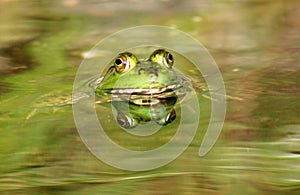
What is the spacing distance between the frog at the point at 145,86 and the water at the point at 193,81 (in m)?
0.14

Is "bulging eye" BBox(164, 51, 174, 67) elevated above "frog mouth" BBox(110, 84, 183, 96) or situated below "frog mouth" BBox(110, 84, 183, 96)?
above

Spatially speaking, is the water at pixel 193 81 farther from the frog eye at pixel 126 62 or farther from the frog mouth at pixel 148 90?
the frog eye at pixel 126 62

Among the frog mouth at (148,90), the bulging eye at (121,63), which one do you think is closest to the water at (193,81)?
the frog mouth at (148,90)

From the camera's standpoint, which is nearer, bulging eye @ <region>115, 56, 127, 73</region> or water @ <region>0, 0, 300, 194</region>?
water @ <region>0, 0, 300, 194</region>

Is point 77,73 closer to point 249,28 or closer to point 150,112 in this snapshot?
point 150,112

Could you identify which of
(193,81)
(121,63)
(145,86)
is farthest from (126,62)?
(193,81)

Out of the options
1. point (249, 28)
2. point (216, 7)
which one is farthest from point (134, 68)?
point (216, 7)

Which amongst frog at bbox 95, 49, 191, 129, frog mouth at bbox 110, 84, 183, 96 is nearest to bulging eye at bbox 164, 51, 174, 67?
frog at bbox 95, 49, 191, 129

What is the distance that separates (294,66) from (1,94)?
1329 millimetres

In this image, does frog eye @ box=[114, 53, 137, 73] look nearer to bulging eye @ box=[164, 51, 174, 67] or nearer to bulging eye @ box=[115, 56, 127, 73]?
bulging eye @ box=[115, 56, 127, 73]

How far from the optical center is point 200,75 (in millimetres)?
3646

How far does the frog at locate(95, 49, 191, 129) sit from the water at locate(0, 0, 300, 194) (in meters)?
0.14

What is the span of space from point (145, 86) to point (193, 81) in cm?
32

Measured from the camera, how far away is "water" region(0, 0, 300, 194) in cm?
237
